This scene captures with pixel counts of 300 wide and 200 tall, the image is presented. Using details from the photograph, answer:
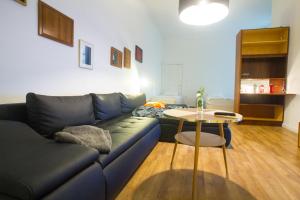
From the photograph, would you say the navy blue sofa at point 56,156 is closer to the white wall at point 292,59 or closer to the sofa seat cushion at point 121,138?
the sofa seat cushion at point 121,138

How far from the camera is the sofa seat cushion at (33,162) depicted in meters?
0.74

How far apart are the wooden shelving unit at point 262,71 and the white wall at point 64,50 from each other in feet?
8.88

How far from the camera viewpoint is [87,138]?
135cm

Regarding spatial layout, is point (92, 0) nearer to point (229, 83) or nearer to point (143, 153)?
point (143, 153)

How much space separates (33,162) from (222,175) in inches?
66.9

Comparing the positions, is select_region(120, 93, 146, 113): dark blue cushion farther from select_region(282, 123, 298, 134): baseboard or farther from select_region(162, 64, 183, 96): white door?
select_region(162, 64, 183, 96): white door

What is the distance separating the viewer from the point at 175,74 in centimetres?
755

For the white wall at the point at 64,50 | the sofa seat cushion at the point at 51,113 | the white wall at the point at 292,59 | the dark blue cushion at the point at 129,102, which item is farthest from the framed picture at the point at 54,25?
the white wall at the point at 292,59

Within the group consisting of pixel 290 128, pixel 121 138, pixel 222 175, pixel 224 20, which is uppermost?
pixel 224 20

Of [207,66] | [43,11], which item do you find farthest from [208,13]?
[207,66]

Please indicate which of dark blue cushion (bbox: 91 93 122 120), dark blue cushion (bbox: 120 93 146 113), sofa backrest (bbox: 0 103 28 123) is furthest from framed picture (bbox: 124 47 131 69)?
sofa backrest (bbox: 0 103 28 123)

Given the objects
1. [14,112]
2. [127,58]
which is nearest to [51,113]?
[14,112]

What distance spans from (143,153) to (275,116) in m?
4.02

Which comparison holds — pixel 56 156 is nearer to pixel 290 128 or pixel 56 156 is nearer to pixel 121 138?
pixel 121 138
